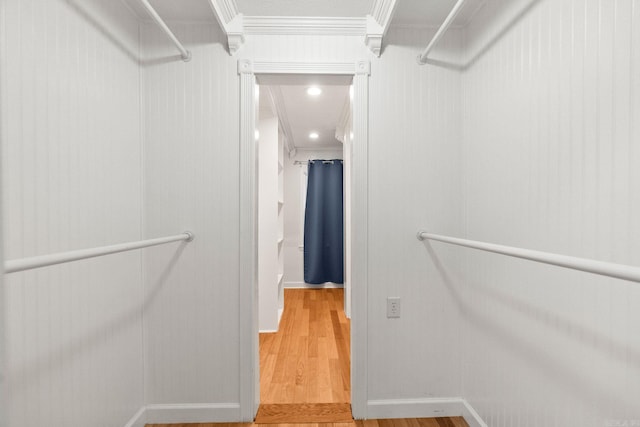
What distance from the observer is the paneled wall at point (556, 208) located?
0.87 m

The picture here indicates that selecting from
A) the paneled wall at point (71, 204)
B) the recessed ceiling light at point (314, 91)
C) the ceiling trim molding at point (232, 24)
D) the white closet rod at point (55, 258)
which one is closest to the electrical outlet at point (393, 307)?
the white closet rod at point (55, 258)

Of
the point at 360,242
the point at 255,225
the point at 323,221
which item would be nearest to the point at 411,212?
the point at 360,242

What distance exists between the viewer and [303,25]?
167 cm

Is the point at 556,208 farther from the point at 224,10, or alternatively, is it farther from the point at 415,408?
the point at 224,10

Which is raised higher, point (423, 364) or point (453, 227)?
point (453, 227)

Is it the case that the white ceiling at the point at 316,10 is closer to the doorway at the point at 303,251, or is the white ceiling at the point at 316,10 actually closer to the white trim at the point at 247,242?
the doorway at the point at 303,251

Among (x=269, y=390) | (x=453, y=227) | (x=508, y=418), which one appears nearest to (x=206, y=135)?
(x=453, y=227)

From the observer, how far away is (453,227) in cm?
173

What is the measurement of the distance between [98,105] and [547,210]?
1.78m

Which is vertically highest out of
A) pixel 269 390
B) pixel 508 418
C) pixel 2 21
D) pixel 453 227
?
pixel 2 21

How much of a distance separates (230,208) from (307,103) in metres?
1.63

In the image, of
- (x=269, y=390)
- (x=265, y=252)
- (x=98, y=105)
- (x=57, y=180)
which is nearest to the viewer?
(x=57, y=180)

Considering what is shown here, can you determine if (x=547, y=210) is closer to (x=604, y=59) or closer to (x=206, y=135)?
(x=604, y=59)

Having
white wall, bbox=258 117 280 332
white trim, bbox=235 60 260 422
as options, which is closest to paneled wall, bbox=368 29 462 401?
white trim, bbox=235 60 260 422
